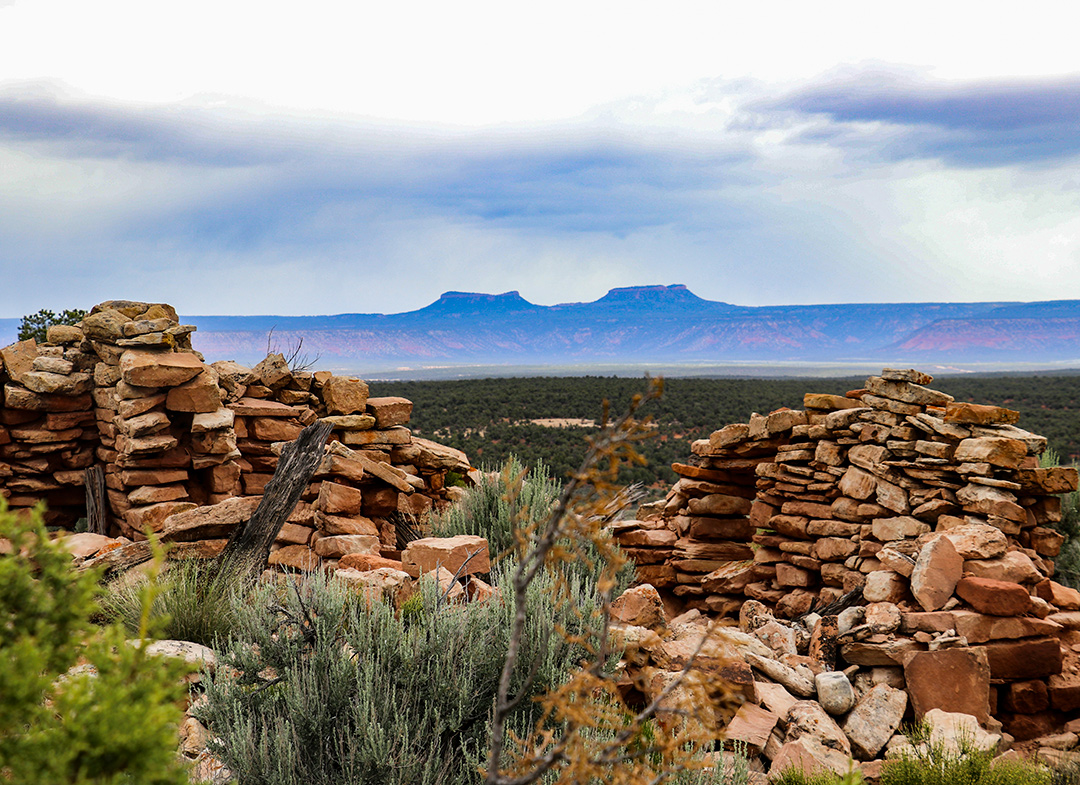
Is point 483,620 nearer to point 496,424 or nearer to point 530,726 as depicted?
point 530,726

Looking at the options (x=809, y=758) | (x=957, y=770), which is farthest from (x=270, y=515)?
(x=957, y=770)

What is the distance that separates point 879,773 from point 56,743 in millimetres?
4324

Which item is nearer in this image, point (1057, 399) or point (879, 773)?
point (879, 773)

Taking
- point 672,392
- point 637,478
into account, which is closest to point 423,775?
point 637,478

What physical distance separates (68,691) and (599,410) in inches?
1624

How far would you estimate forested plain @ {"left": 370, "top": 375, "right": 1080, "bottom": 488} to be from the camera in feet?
101

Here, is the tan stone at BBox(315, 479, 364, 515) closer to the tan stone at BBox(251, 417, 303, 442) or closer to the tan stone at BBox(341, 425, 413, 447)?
the tan stone at BBox(341, 425, 413, 447)

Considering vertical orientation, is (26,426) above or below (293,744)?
above

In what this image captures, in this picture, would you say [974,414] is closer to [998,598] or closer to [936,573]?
[936,573]

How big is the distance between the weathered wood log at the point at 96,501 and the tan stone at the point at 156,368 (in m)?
1.75

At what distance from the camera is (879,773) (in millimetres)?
4309

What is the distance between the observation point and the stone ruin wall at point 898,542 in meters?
5.64

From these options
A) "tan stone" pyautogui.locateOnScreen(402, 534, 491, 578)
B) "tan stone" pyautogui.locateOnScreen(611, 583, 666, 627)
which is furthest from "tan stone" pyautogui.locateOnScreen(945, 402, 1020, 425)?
"tan stone" pyautogui.locateOnScreen(402, 534, 491, 578)

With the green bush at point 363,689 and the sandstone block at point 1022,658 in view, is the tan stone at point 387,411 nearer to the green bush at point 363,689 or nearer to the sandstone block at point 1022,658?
the green bush at point 363,689
